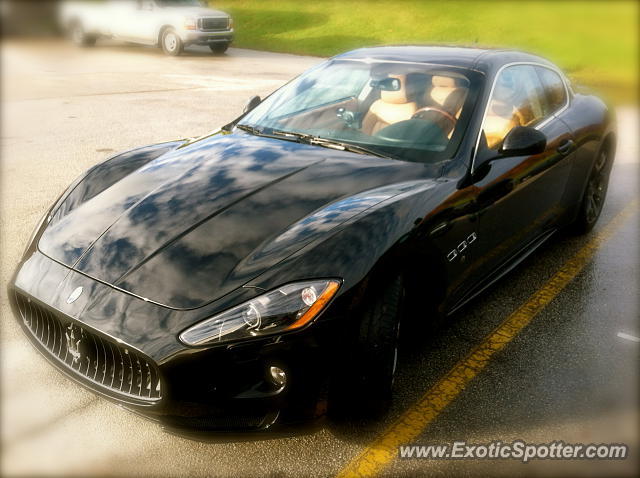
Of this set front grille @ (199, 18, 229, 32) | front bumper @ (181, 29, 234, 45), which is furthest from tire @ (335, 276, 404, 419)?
front grille @ (199, 18, 229, 32)

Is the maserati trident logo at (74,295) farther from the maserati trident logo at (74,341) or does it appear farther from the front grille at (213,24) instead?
the front grille at (213,24)

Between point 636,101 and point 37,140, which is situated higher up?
point 636,101

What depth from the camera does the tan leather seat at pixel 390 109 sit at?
3.33 meters

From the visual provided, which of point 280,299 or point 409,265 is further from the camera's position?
point 409,265

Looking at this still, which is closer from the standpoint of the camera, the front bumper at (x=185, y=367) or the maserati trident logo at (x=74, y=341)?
the front bumper at (x=185, y=367)

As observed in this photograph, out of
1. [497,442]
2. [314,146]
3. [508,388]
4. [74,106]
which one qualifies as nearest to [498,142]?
[314,146]

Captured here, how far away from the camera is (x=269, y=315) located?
2094 mm

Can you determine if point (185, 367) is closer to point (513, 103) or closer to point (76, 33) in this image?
point (76, 33)

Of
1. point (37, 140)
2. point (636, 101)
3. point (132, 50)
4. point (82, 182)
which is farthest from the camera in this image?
point (132, 50)

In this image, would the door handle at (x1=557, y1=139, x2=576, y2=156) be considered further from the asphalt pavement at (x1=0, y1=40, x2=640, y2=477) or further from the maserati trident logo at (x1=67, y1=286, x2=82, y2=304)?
the maserati trident logo at (x1=67, y1=286, x2=82, y2=304)

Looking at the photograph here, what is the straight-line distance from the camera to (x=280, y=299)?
2.14 m

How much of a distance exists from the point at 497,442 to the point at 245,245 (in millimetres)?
1367

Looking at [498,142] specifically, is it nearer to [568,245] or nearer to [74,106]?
[568,245]

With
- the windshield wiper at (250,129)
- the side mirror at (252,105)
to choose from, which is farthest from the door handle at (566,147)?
the side mirror at (252,105)
